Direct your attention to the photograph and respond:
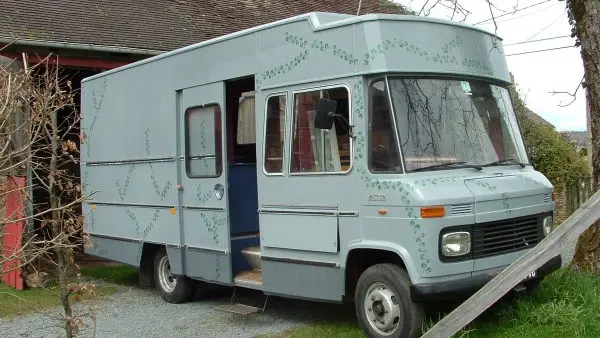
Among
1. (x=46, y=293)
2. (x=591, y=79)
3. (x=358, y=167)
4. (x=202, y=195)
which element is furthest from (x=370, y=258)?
(x=46, y=293)

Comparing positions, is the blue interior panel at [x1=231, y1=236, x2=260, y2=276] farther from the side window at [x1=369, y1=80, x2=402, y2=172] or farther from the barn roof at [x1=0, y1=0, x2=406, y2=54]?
the barn roof at [x1=0, y1=0, x2=406, y2=54]

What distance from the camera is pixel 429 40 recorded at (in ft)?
20.4

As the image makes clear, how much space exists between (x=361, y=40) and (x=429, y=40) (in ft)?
2.22

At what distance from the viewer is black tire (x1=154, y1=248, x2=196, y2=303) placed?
28.2 ft

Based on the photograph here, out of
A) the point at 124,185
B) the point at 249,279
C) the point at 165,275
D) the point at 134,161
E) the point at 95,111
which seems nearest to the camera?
the point at 249,279

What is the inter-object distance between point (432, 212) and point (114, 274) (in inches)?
288

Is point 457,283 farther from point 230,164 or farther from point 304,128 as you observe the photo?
point 230,164

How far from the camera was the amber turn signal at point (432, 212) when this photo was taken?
5500mm

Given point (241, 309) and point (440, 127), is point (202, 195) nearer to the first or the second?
point (241, 309)

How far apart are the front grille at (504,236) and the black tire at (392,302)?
0.67 meters

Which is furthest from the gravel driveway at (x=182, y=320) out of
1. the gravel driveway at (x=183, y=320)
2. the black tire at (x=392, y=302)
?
the black tire at (x=392, y=302)

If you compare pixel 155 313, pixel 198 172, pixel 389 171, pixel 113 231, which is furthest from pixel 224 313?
pixel 389 171

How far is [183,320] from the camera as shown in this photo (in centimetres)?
779

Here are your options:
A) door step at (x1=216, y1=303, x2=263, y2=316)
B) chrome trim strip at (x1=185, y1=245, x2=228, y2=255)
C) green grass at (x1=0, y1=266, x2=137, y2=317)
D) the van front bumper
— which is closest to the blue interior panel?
chrome trim strip at (x1=185, y1=245, x2=228, y2=255)
